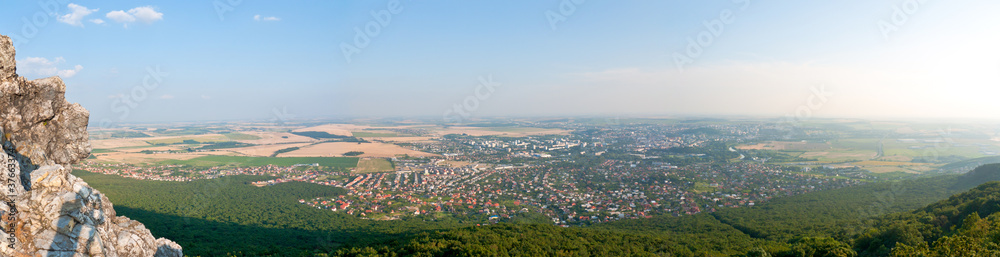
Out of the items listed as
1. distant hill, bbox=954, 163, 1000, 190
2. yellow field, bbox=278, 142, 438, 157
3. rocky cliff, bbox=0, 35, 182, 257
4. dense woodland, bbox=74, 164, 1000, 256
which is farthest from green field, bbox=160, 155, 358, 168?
distant hill, bbox=954, 163, 1000, 190

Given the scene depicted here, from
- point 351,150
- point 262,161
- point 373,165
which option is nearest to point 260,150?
point 262,161

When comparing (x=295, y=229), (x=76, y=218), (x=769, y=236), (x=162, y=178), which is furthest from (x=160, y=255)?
(x=162, y=178)

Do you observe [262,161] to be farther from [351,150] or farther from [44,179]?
[44,179]

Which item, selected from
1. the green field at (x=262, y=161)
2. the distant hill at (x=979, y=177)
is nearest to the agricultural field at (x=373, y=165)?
the green field at (x=262, y=161)

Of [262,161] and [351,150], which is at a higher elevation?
[351,150]

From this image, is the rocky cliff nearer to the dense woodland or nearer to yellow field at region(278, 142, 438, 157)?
the dense woodland

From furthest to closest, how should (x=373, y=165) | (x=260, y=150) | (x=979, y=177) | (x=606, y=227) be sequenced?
(x=260, y=150) < (x=373, y=165) < (x=979, y=177) < (x=606, y=227)
